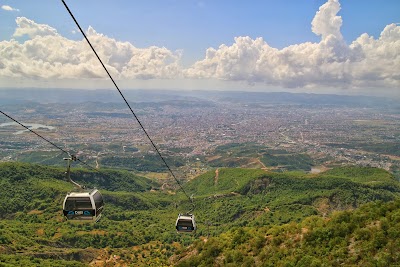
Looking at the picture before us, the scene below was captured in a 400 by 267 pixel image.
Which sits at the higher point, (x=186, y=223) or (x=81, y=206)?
(x=81, y=206)

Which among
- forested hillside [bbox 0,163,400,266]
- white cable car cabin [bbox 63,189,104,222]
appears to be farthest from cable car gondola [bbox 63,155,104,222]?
forested hillside [bbox 0,163,400,266]

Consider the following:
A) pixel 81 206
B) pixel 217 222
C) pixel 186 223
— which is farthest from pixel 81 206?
pixel 217 222

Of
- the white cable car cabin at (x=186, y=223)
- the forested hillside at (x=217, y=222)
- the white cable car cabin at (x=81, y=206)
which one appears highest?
the white cable car cabin at (x=81, y=206)

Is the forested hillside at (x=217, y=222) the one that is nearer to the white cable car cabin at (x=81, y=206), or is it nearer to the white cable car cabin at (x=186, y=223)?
the white cable car cabin at (x=186, y=223)

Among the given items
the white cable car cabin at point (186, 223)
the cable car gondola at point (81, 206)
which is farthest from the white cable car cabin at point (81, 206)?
the white cable car cabin at point (186, 223)

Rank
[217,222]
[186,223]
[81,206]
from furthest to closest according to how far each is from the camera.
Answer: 1. [217,222]
2. [186,223]
3. [81,206]

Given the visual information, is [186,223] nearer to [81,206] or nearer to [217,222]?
[81,206]
